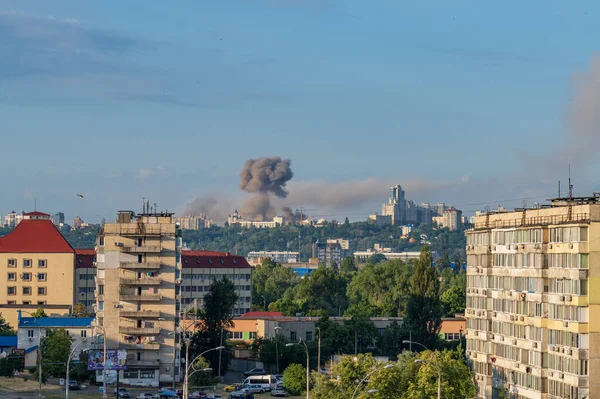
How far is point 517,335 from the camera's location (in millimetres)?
102688

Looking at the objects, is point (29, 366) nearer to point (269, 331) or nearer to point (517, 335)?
point (269, 331)

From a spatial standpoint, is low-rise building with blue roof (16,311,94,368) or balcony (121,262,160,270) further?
low-rise building with blue roof (16,311,94,368)

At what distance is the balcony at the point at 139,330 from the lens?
444 feet

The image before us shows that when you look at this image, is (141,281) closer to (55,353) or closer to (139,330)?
(139,330)

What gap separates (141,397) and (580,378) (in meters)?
49.0

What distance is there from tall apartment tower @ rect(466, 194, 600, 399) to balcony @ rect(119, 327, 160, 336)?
3863cm

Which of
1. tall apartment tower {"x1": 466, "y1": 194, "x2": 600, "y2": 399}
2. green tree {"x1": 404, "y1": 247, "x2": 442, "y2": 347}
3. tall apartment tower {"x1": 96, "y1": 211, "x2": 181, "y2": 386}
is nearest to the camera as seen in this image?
tall apartment tower {"x1": 466, "y1": 194, "x2": 600, "y2": 399}

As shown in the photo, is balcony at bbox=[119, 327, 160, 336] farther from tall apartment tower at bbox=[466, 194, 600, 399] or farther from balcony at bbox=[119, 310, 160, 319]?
tall apartment tower at bbox=[466, 194, 600, 399]

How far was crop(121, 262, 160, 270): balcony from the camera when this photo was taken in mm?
136125

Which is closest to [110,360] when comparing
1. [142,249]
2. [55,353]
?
[55,353]

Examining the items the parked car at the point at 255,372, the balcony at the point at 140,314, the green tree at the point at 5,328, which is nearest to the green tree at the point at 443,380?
the balcony at the point at 140,314

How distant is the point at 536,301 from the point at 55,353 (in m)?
59.7

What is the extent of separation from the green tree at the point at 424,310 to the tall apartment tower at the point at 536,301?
103 feet

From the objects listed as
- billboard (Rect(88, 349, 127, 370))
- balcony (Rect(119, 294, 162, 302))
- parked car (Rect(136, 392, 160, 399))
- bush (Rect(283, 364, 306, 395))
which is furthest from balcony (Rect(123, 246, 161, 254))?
bush (Rect(283, 364, 306, 395))
